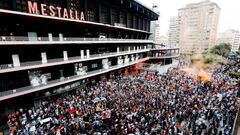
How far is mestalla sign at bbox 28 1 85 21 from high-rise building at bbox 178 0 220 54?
92362mm

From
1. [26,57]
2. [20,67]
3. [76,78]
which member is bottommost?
[76,78]

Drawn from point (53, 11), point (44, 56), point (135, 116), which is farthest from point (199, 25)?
point (44, 56)

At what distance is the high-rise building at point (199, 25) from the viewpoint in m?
88.3

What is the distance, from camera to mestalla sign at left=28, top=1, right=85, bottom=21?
15205 mm

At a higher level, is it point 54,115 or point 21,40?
point 21,40

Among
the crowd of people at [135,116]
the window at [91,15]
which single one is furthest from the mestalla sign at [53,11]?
the crowd of people at [135,116]

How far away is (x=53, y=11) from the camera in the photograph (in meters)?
17.1

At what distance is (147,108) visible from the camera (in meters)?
14.2

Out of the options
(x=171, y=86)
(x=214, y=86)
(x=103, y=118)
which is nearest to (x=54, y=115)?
(x=103, y=118)

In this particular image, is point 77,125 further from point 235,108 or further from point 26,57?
point 235,108

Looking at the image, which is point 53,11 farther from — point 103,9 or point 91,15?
point 103,9

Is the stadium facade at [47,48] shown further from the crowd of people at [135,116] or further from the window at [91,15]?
the crowd of people at [135,116]

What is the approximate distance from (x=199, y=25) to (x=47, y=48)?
333 ft

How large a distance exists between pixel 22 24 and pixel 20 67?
15.3 ft
